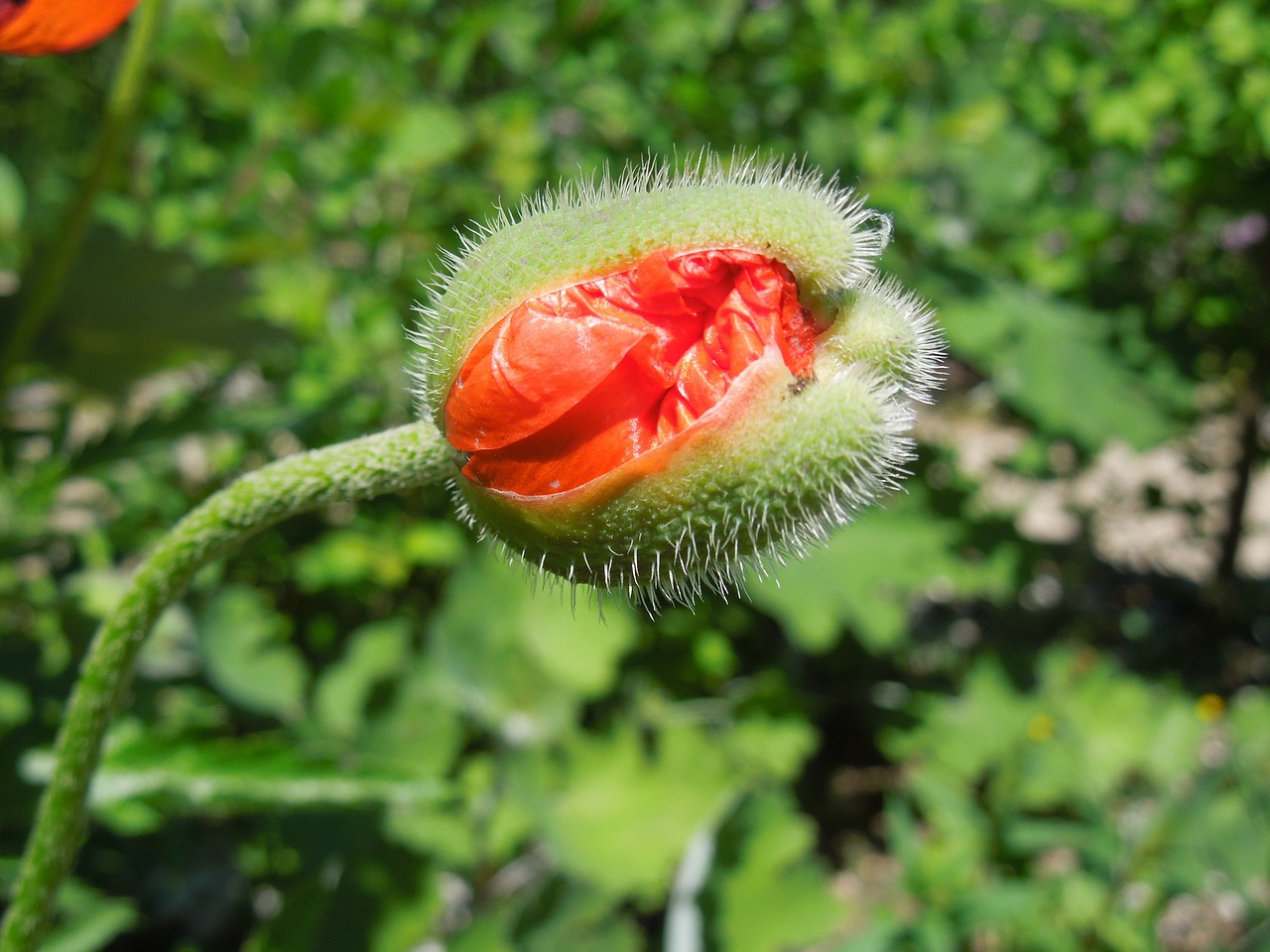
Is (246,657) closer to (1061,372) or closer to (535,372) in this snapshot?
(535,372)

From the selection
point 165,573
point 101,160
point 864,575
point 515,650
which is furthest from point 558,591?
point 165,573

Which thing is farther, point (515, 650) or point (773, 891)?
point (515, 650)

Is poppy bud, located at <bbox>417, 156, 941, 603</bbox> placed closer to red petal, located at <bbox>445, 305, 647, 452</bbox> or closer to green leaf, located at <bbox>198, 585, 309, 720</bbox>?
red petal, located at <bbox>445, 305, 647, 452</bbox>

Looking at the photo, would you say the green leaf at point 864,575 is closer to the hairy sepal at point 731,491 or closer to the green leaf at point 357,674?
the green leaf at point 357,674

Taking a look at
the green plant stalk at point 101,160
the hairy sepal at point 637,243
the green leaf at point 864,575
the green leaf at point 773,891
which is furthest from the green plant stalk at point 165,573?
the green leaf at point 864,575

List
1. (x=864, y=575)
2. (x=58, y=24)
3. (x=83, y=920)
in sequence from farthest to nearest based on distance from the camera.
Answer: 1. (x=864, y=575)
2. (x=83, y=920)
3. (x=58, y=24)

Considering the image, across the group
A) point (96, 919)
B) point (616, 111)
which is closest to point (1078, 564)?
point (616, 111)
